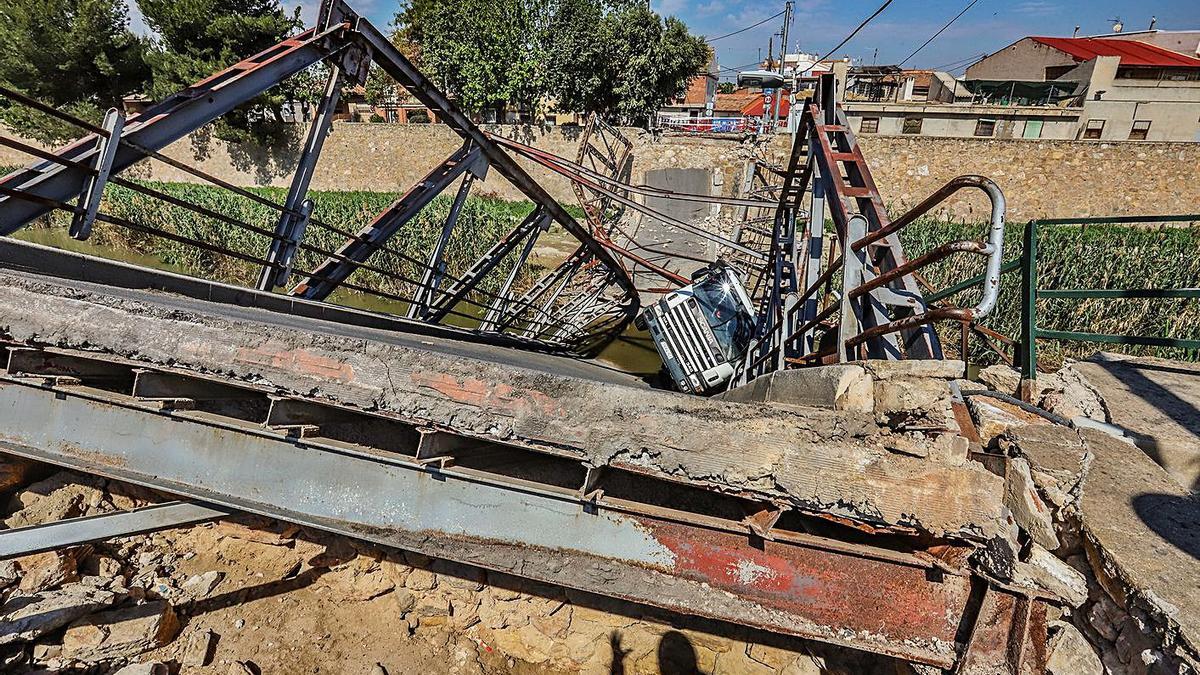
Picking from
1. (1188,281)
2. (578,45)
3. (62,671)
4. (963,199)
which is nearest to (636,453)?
(62,671)

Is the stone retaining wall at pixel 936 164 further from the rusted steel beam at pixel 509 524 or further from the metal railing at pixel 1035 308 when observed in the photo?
the rusted steel beam at pixel 509 524

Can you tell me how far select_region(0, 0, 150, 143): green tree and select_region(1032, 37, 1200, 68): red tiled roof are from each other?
44.4 metres

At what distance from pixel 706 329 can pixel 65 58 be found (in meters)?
30.5

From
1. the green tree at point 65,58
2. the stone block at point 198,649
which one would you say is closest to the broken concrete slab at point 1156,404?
the stone block at point 198,649

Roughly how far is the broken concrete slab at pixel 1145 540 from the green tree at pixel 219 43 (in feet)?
80.7

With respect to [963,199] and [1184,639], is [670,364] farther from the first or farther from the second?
[963,199]

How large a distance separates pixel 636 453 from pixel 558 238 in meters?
15.8

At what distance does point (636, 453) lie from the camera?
2150 mm

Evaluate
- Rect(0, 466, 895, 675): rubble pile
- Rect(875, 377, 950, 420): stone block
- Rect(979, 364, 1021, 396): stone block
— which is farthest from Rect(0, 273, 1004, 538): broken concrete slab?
Rect(979, 364, 1021, 396): stone block

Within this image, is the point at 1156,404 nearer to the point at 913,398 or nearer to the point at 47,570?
the point at 913,398

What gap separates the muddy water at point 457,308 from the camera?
37.3 feet

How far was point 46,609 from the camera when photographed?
114 inches

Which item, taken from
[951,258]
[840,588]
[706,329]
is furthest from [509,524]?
[951,258]

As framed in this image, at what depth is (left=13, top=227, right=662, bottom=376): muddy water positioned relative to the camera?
1138cm
